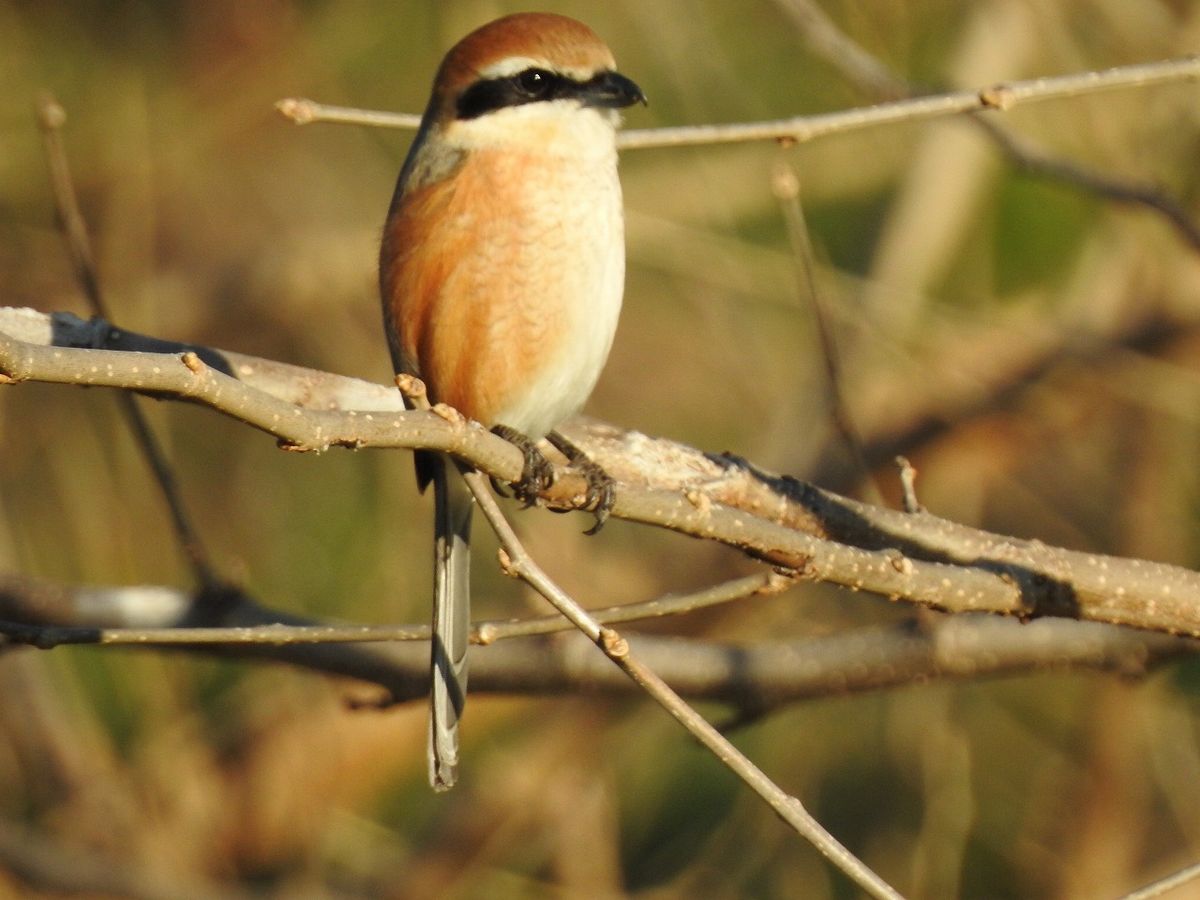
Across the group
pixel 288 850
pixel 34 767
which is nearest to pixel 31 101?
pixel 34 767

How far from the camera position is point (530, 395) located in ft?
9.89

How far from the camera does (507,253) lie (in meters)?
2.94

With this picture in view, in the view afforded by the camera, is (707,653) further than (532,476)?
Yes

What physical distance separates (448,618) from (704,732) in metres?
1.13

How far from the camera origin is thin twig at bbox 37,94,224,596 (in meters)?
2.90

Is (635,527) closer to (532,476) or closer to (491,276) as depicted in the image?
(491,276)

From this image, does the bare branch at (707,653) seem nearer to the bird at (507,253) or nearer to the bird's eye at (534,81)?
the bird at (507,253)

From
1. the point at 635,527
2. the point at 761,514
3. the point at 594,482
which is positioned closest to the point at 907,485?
the point at 761,514

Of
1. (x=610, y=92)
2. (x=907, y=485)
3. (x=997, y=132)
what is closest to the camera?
(x=907, y=485)

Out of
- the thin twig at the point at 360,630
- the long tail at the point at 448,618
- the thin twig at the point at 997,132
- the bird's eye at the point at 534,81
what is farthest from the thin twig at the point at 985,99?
the long tail at the point at 448,618

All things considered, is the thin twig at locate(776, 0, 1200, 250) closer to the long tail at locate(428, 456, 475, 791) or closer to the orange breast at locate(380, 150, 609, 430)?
the orange breast at locate(380, 150, 609, 430)

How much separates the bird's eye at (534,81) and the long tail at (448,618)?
767 millimetres

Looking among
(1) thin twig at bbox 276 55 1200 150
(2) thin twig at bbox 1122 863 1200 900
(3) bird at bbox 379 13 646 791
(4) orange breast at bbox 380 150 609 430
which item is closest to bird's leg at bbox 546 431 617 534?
(3) bird at bbox 379 13 646 791

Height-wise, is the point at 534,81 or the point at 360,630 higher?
the point at 534,81
